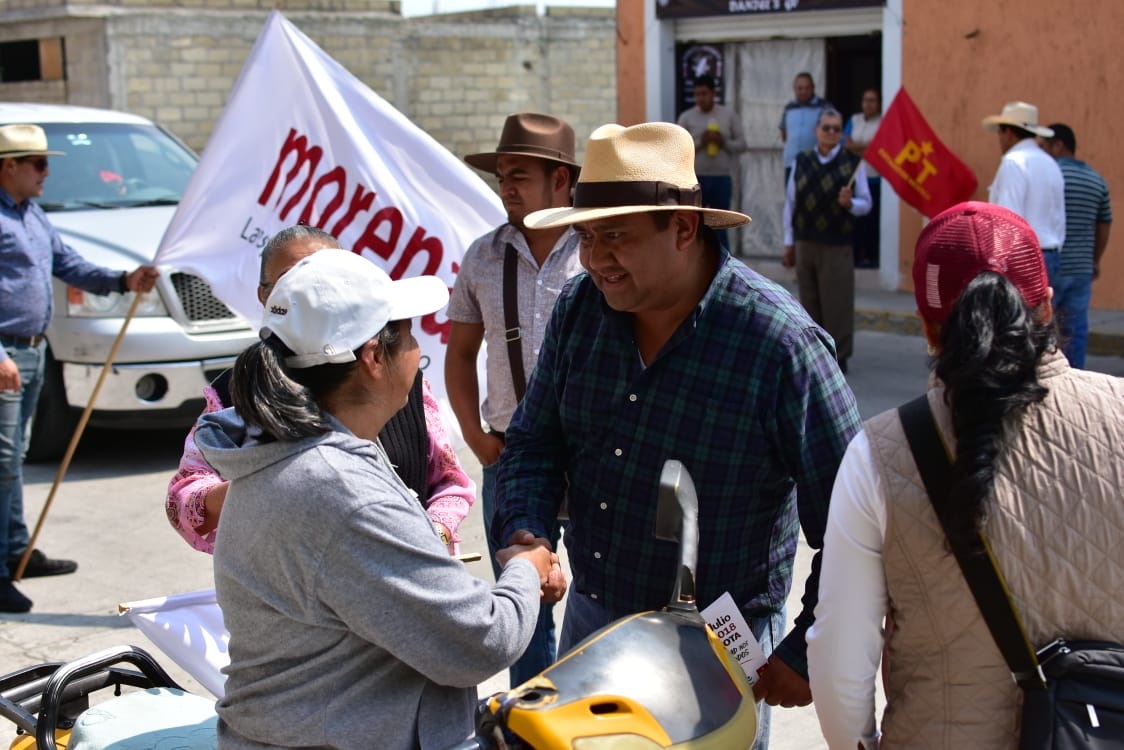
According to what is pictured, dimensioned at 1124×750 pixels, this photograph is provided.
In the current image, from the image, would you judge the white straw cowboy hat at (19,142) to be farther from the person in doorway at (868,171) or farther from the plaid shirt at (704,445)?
the person in doorway at (868,171)

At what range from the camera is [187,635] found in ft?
10.6

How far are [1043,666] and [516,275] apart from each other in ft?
7.81

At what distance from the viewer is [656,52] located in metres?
15.0

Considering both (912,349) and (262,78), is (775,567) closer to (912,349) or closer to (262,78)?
(262,78)

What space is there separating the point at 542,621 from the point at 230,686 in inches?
67.7

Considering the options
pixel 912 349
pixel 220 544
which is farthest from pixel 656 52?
pixel 220 544

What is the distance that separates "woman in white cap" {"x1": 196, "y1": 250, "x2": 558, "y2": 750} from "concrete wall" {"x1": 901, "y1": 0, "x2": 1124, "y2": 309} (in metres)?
10.6

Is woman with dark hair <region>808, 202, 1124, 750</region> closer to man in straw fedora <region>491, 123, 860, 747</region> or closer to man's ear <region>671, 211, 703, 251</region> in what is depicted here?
man in straw fedora <region>491, 123, 860, 747</region>

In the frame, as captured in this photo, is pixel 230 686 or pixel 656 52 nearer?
pixel 230 686

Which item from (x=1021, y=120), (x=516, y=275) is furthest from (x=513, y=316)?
(x=1021, y=120)

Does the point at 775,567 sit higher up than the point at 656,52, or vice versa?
the point at 656,52

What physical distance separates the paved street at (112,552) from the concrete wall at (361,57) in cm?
1198

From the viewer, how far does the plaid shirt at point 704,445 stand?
105 inches

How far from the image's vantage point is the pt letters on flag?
5.20 m
